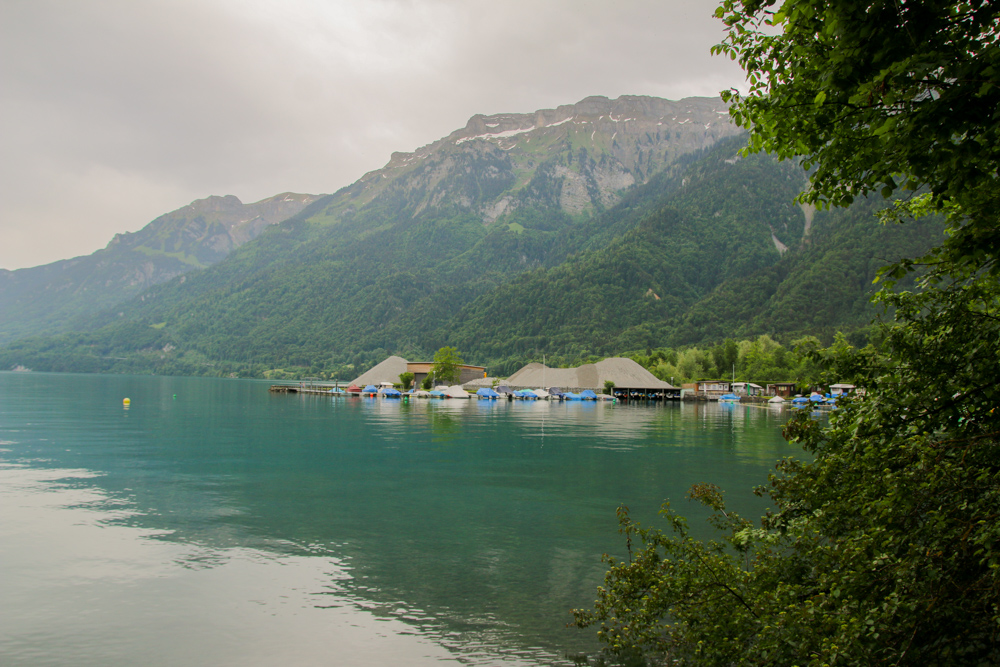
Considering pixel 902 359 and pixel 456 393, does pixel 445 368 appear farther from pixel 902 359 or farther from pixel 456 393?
pixel 902 359

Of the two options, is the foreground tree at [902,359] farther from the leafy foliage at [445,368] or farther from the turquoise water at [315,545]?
the leafy foliage at [445,368]

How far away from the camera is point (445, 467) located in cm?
2894

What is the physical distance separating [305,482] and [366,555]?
10.9 m

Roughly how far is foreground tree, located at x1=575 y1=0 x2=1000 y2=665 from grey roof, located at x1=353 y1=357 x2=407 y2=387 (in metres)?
122

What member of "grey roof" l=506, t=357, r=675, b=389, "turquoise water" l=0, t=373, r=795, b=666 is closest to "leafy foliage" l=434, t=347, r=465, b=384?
"grey roof" l=506, t=357, r=675, b=389

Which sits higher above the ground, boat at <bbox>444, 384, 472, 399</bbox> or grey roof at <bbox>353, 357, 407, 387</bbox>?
grey roof at <bbox>353, 357, 407, 387</bbox>

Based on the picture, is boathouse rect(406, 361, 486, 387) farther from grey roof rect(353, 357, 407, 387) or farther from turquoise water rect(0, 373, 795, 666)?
turquoise water rect(0, 373, 795, 666)

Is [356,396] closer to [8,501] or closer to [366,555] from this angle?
[8,501]

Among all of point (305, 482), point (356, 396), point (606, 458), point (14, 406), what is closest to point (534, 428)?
point (606, 458)

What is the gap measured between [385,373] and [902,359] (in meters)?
127

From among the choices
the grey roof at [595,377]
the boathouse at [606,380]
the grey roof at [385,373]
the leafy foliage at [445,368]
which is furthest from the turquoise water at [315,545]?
the grey roof at [385,373]

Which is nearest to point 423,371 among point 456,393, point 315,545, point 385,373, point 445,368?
point 385,373

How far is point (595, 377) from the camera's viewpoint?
121m

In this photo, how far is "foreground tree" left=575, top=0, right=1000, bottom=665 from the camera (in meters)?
4.23
